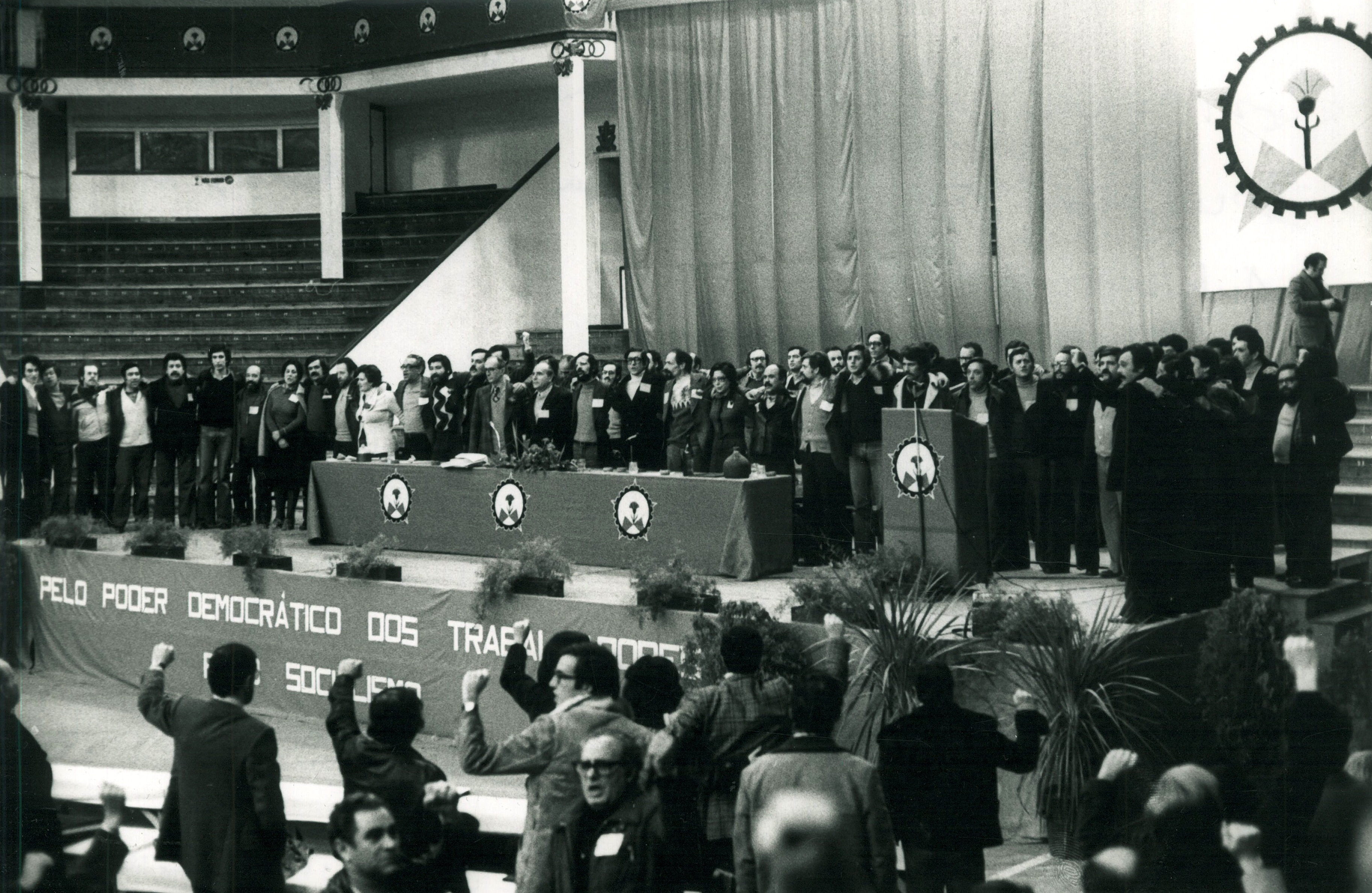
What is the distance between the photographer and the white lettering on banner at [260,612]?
834cm

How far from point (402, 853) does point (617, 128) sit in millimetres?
12026

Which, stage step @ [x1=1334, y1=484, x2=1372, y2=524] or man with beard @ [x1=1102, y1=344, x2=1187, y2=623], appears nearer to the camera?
man with beard @ [x1=1102, y1=344, x2=1187, y2=623]

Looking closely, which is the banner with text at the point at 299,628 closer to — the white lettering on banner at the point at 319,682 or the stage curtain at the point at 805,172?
the white lettering on banner at the point at 319,682

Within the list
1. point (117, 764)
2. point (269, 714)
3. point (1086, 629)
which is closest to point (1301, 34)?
point (1086, 629)

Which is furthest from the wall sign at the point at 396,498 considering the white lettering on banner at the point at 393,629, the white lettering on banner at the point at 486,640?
the white lettering on banner at the point at 486,640

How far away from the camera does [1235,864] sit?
2.87m

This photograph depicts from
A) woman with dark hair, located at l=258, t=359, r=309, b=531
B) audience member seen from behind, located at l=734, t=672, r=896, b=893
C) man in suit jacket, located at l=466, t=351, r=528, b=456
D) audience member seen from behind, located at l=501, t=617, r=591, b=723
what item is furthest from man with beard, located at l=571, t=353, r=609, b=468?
audience member seen from behind, located at l=734, t=672, r=896, b=893

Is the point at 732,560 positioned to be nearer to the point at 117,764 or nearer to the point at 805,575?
the point at 805,575

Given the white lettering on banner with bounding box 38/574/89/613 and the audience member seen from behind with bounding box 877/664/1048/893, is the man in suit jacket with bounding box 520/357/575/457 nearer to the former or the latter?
the white lettering on banner with bounding box 38/574/89/613

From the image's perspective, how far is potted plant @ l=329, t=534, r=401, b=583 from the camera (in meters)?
8.22

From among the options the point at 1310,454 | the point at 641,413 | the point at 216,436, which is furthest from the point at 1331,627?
the point at 216,436

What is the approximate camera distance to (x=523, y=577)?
7.70m

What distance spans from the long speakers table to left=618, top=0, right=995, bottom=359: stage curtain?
4.45 m

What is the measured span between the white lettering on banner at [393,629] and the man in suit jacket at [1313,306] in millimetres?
5017
